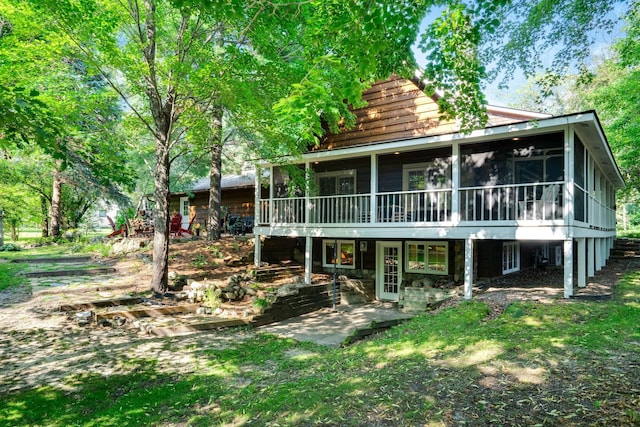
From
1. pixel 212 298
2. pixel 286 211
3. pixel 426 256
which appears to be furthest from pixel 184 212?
pixel 426 256

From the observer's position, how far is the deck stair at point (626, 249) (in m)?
19.0

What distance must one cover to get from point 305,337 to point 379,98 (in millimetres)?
9219

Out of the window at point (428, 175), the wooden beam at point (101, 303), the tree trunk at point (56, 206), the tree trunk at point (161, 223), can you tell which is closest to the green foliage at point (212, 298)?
the tree trunk at point (161, 223)

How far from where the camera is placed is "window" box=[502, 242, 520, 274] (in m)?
13.4

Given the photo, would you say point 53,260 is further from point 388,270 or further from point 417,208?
point 417,208

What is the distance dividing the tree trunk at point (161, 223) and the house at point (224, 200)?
908 centimetres

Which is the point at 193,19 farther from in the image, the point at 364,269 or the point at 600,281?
the point at 600,281

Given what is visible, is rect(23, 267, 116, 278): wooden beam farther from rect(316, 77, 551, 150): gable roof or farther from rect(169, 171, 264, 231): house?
rect(316, 77, 551, 150): gable roof

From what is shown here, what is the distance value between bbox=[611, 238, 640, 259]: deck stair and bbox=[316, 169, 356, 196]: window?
14.9 m

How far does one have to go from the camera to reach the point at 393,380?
4.41m

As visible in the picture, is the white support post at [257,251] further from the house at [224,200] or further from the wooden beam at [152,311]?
Answer: the house at [224,200]

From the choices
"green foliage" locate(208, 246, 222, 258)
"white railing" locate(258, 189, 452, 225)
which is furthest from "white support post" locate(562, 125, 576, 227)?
"green foliage" locate(208, 246, 222, 258)

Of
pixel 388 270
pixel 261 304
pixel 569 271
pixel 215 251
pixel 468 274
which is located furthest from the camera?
pixel 215 251

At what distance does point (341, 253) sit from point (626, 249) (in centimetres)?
1625
